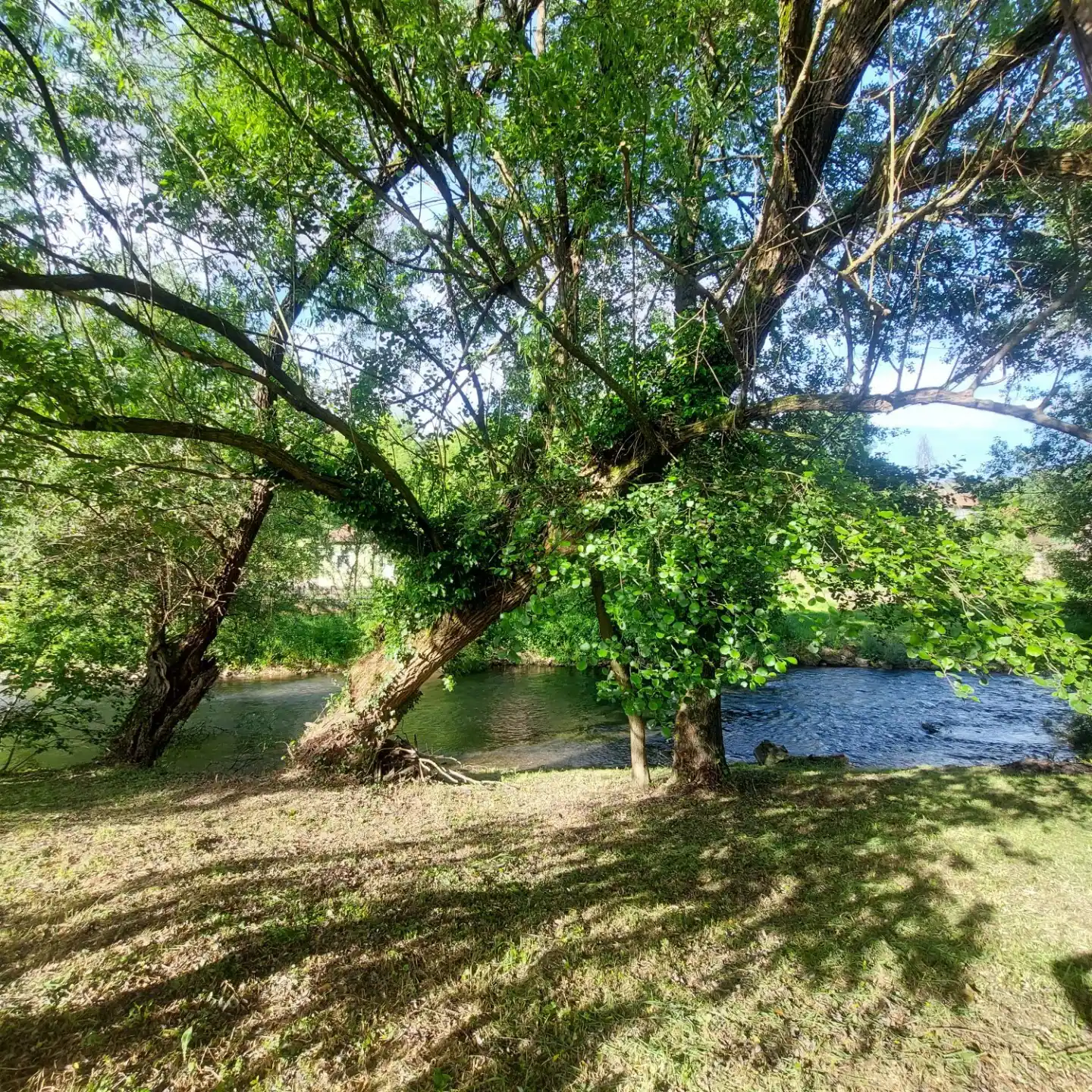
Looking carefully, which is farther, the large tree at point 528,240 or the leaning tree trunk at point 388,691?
the leaning tree trunk at point 388,691

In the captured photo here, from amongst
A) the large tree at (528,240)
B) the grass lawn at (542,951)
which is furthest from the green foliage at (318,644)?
the grass lawn at (542,951)

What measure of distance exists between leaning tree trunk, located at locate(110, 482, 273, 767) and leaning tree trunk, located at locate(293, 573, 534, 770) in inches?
87.8

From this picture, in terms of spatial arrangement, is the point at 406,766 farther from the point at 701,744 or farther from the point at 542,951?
the point at 542,951

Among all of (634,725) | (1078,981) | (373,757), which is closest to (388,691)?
(373,757)

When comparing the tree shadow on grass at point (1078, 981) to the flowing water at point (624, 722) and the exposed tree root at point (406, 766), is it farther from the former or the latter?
the flowing water at point (624, 722)

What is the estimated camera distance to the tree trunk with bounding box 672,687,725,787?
5.89 metres

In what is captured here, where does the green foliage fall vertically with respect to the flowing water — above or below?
above

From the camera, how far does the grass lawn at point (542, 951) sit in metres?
2.09

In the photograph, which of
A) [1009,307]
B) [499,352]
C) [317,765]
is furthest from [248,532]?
[1009,307]

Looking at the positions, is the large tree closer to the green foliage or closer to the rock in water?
the rock in water

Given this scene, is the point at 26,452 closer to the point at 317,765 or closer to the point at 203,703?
the point at 317,765

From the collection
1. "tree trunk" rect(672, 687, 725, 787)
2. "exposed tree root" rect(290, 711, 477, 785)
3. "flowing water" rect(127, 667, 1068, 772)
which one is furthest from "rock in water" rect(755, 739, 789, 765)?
"exposed tree root" rect(290, 711, 477, 785)

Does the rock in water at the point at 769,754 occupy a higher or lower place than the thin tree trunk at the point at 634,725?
lower

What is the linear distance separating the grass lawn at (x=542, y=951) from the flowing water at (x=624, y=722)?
429 centimetres
